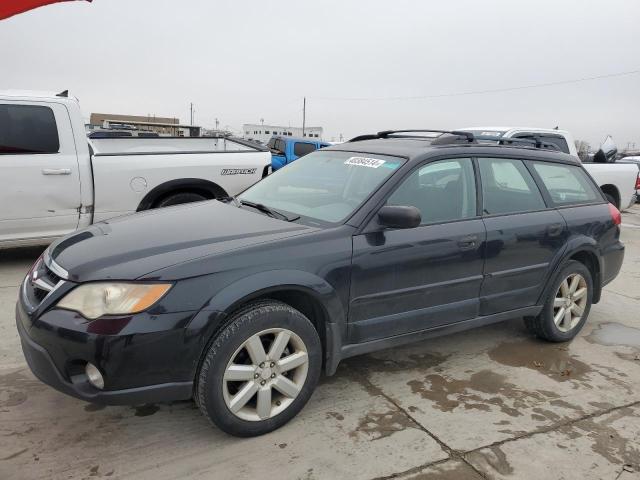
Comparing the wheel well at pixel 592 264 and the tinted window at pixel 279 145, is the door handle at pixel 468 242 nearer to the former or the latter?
the wheel well at pixel 592 264

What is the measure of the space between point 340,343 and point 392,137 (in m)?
2.12

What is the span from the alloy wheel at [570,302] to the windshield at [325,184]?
1.88 m

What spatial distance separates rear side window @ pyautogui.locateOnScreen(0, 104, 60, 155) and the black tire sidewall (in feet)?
16.7

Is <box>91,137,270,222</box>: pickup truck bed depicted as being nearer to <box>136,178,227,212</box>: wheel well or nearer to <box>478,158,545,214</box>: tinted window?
<box>136,178,227,212</box>: wheel well

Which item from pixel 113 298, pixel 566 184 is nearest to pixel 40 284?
pixel 113 298

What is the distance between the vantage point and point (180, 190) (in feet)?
20.9

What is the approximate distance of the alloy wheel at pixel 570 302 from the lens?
420cm

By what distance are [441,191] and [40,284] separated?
2473mm

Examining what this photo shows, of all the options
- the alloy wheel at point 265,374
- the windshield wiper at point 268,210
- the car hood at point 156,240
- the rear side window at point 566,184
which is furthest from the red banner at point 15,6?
the rear side window at point 566,184

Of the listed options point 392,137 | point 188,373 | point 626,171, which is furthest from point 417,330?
point 626,171

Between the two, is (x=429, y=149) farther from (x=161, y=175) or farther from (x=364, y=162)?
(x=161, y=175)

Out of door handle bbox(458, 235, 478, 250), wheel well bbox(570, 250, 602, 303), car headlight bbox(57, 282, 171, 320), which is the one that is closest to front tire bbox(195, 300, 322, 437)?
car headlight bbox(57, 282, 171, 320)

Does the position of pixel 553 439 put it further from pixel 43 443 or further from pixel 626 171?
pixel 626 171

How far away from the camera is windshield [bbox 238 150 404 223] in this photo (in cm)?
329
